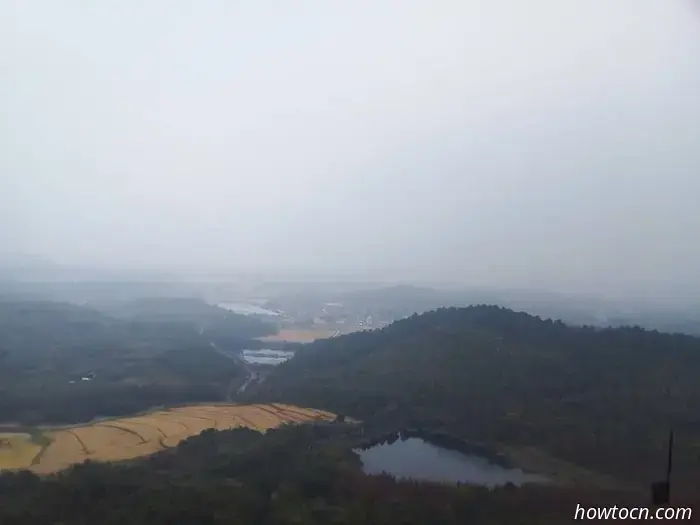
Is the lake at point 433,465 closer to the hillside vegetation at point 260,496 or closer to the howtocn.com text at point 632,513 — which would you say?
the hillside vegetation at point 260,496

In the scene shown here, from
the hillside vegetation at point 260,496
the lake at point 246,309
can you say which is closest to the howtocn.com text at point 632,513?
the hillside vegetation at point 260,496

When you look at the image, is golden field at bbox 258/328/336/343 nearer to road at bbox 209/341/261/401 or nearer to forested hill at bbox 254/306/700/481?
forested hill at bbox 254/306/700/481

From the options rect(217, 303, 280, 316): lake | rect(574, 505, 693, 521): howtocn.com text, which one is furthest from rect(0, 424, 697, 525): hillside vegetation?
rect(217, 303, 280, 316): lake

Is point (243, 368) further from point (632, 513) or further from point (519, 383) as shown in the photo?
point (632, 513)

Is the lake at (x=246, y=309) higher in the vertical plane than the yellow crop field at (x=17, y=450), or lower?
higher

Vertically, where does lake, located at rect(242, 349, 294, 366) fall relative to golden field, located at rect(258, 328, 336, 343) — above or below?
below

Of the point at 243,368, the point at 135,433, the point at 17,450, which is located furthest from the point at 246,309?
the point at 17,450
